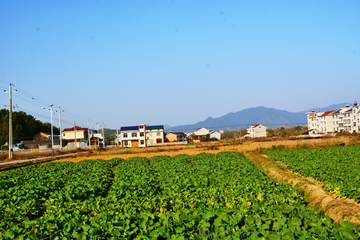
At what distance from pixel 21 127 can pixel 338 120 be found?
391 ft

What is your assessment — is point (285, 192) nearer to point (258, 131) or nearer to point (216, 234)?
point (216, 234)

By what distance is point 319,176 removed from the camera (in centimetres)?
1482

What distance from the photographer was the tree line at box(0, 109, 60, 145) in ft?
319

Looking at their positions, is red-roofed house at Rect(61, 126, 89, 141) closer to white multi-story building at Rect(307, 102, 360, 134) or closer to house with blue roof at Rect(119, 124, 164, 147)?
house with blue roof at Rect(119, 124, 164, 147)

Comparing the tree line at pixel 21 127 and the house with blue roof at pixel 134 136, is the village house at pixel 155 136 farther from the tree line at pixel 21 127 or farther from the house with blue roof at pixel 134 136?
the tree line at pixel 21 127

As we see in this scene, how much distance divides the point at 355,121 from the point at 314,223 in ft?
336

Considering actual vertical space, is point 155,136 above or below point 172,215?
above

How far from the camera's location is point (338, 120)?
102m

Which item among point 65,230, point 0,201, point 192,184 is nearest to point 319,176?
point 192,184

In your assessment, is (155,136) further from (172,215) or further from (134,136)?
(172,215)

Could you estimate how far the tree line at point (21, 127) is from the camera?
9725 centimetres

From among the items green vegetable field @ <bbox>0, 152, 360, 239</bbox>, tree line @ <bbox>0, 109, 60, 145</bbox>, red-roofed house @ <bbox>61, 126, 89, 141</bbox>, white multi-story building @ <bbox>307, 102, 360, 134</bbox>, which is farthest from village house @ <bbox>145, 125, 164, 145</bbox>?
green vegetable field @ <bbox>0, 152, 360, 239</bbox>

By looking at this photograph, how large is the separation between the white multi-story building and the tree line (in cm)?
10991

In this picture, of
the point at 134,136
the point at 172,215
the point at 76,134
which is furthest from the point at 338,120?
the point at 172,215
